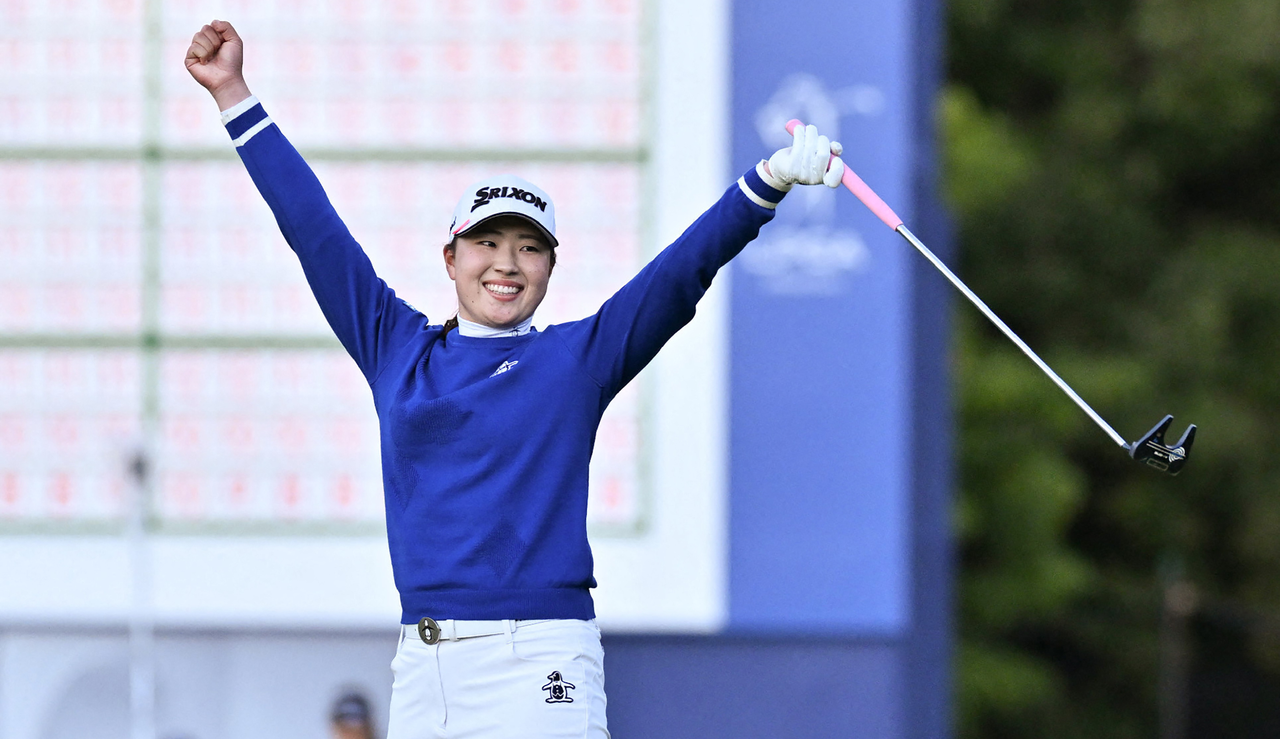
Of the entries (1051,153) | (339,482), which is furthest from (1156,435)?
(1051,153)

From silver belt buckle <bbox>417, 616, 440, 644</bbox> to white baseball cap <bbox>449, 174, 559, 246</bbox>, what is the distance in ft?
1.96

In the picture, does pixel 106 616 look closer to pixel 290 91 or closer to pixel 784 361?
pixel 290 91

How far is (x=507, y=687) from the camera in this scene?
9.01 ft

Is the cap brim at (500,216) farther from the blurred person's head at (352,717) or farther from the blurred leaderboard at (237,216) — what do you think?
the blurred person's head at (352,717)

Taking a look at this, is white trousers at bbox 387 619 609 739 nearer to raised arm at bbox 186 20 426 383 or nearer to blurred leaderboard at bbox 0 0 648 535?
raised arm at bbox 186 20 426 383

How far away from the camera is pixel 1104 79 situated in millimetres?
14164

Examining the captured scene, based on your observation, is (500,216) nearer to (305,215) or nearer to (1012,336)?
(305,215)

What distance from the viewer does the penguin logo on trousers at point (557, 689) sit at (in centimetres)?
274

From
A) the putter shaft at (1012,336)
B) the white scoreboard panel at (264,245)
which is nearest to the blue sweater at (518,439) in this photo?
the putter shaft at (1012,336)

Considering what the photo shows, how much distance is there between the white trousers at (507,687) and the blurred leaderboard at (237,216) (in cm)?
251

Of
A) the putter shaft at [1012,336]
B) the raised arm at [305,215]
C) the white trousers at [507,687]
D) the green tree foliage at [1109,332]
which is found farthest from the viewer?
the green tree foliage at [1109,332]

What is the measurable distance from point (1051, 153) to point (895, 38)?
911 centimetres

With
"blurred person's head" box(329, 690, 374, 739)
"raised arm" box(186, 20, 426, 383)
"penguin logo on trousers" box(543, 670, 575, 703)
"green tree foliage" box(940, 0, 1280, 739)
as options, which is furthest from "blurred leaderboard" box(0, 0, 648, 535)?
"green tree foliage" box(940, 0, 1280, 739)

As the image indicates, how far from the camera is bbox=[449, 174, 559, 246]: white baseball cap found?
2852 mm
